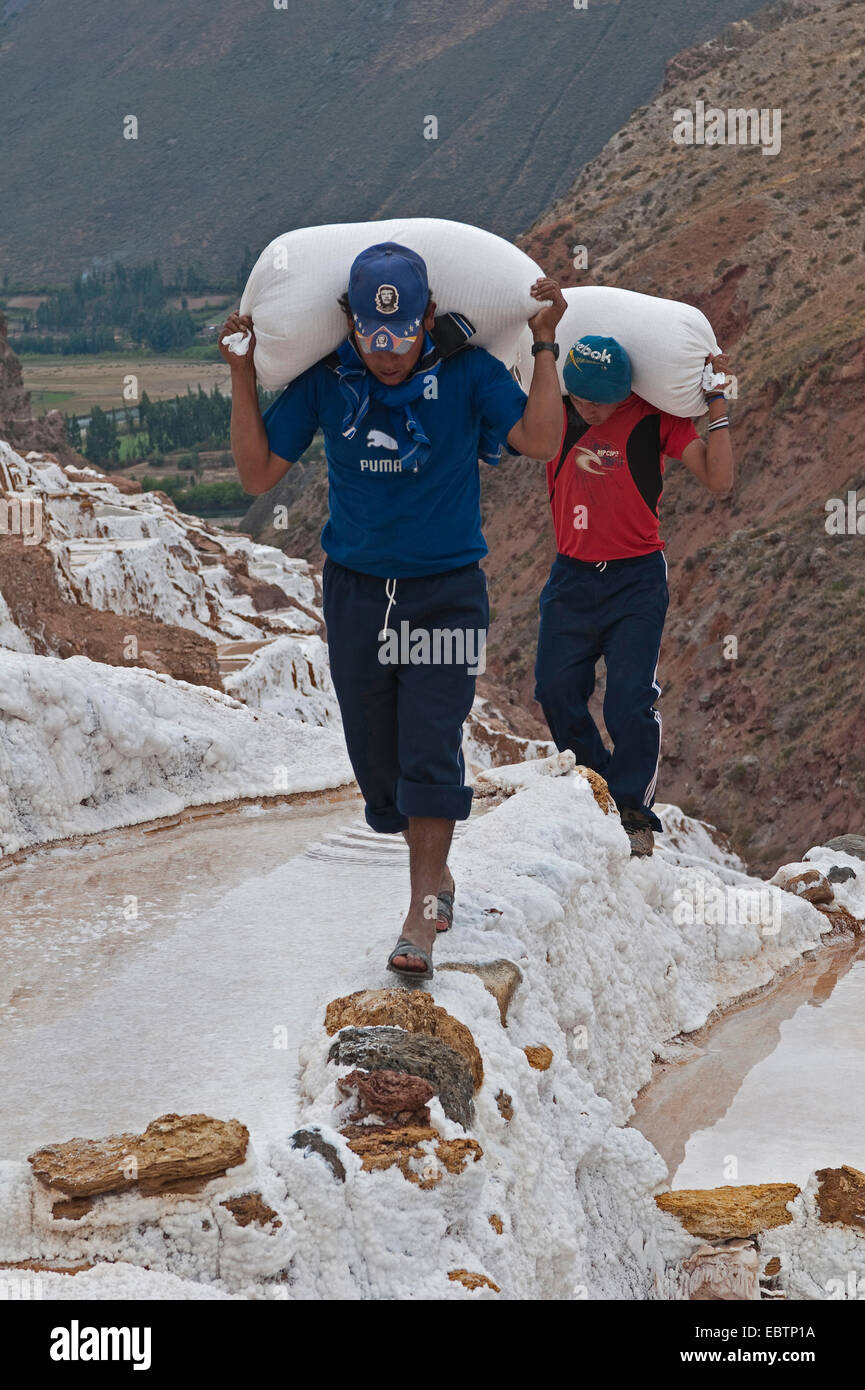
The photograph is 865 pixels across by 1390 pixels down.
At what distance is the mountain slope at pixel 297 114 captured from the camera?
128 meters

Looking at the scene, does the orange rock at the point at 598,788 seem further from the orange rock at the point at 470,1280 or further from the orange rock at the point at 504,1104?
the orange rock at the point at 470,1280

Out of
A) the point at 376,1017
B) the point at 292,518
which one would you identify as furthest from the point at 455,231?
the point at 292,518

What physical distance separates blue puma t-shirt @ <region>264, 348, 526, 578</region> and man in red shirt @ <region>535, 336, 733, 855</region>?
4.33ft

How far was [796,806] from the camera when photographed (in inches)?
832

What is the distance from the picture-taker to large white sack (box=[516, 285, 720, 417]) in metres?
4.95

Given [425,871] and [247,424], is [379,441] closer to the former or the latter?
[247,424]

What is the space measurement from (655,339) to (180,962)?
8.03 feet

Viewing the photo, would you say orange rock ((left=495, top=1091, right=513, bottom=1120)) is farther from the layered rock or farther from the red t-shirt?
the red t-shirt

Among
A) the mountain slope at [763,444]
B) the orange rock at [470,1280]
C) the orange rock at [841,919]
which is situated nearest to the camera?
the orange rock at [470,1280]

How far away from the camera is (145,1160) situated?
295cm

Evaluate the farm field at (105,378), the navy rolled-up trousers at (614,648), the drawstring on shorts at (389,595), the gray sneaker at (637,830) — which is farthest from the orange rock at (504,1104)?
the farm field at (105,378)

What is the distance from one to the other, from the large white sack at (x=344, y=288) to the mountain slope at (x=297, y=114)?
110801mm

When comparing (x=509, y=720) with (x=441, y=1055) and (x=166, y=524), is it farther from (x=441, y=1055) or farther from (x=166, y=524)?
(x=441, y=1055)

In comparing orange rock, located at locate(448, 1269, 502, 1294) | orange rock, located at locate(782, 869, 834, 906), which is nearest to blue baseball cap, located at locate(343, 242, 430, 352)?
orange rock, located at locate(448, 1269, 502, 1294)
